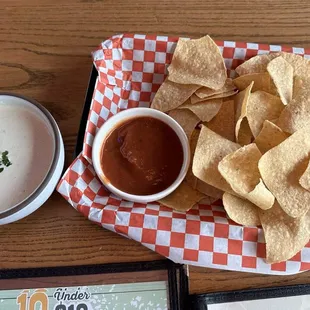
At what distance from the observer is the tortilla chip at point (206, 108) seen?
138cm

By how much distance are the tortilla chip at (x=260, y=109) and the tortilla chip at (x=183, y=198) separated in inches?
9.6

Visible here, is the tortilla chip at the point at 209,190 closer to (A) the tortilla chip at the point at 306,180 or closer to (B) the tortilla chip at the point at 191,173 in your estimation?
(B) the tortilla chip at the point at 191,173

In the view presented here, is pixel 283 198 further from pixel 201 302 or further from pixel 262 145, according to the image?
pixel 201 302

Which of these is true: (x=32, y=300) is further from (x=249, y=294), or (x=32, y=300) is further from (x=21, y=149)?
(x=249, y=294)

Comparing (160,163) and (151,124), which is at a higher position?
(151,124)

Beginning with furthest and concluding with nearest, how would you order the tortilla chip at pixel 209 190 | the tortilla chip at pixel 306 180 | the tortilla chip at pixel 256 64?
1. the tortilla chip at pixel 256 64
2. the tortilla chip at pixel 209 190
3. the tortilla chip at pixel 306 180

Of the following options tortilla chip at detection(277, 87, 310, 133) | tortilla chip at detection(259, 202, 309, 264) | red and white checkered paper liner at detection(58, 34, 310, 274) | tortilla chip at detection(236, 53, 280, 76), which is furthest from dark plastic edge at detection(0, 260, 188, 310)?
tortilla chip at detection(236, 53, 280, 76)

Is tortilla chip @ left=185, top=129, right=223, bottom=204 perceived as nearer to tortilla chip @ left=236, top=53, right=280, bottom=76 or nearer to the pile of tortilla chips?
the pile of tortilla chips

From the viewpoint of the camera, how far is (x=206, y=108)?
1.39 metres

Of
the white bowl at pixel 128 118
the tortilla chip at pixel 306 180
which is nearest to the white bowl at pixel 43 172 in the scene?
the white bowl at pixel 128 118

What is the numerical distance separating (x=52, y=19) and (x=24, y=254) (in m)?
0.81

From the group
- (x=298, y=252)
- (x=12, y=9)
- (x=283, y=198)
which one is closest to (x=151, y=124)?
(x=283, y=198)

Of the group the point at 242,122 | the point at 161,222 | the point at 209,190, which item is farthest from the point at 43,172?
the point at 242,122

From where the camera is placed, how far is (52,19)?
63.1 inches
